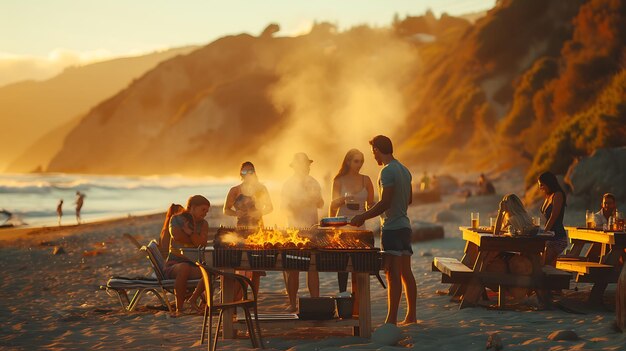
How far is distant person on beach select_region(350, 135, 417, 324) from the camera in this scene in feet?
26.7

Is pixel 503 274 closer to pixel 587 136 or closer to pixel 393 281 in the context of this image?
pixel 393 281

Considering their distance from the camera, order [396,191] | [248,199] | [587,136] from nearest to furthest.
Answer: [396,191] < [248,199] < [587,136]

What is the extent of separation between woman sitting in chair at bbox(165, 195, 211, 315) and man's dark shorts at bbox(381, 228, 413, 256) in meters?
2.37

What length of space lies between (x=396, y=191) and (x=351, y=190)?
1.52 m

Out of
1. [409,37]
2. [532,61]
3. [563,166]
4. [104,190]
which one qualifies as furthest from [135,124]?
[563,166]

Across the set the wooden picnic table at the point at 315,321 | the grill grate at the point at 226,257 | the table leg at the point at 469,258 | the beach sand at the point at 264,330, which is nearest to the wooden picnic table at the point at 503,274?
the beach sand at the point at 264,330

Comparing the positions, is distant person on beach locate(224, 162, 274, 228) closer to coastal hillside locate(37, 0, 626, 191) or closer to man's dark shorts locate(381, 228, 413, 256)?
man's dark shorts locate(381, 228, 413, 256)

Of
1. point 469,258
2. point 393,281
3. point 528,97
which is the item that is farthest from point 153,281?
point 528,97

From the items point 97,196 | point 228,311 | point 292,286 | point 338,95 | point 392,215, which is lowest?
point 228,311

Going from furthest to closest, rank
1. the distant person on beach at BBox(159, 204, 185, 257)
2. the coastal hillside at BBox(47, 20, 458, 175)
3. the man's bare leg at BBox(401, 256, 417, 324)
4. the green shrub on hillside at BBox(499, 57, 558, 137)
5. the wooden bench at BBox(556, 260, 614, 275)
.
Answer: the coastal hillside at BBox(47, 20, 458, 175), the green shrub on hillside at BBox(499, 57, 558, 137), the distant person on beach at BBox(159, 204, 185, 257), the wooden bench at BBox(556, 260, 614, 275), the man's bare leg at BBox(401, 256, 417, 324)

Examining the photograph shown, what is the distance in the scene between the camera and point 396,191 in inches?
Result: 322

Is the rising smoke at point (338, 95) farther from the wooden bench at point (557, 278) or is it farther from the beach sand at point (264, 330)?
the wooden bench at point (557, 278)

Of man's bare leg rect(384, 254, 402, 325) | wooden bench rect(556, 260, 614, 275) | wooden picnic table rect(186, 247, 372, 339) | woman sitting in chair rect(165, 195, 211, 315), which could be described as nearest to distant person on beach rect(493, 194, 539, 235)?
wooden bench rect(556, 260, 614, 275)

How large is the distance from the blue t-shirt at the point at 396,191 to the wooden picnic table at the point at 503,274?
1.52 m
